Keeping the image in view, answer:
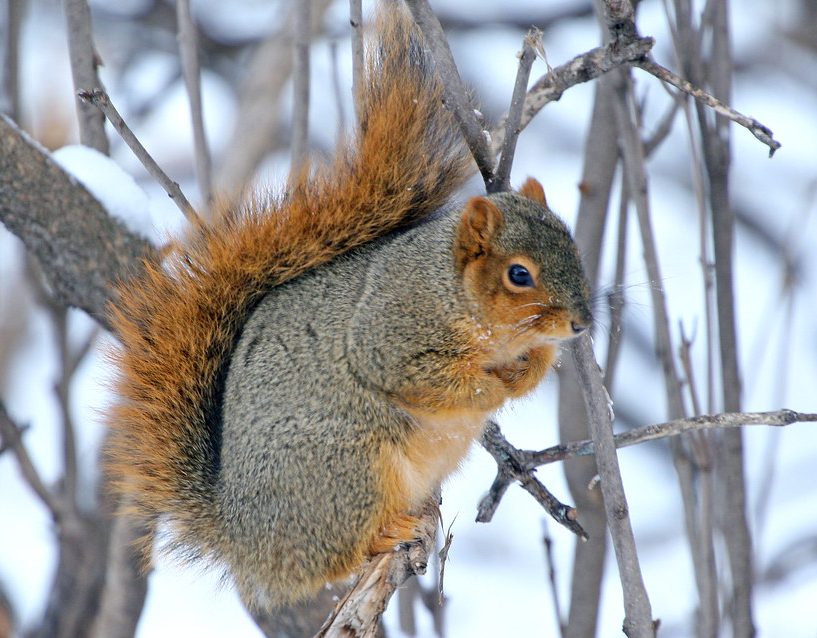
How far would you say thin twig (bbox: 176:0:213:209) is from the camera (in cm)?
207

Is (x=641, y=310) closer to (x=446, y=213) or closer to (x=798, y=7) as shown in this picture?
(x=446, y=213)

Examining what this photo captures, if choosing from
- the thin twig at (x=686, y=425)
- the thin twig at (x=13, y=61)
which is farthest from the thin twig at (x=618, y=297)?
the thin twig at (x=13, y=61)

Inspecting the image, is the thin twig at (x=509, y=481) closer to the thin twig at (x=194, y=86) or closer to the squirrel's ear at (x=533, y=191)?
the squirrel's ear at (x=533, y=191)

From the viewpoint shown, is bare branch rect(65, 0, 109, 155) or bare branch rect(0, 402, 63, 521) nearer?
bare branch rect(65, 0, 109, 155)

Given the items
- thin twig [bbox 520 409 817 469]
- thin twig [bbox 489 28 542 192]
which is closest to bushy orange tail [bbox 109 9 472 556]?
thin twig [bbox 489 28 542 192]

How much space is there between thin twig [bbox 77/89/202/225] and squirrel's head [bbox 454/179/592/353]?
0.52 m

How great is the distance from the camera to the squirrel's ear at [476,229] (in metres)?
1.75

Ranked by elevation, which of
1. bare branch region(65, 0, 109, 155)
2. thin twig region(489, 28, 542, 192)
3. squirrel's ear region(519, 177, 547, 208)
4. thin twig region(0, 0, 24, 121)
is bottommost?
thin twig region(489, 28, 542, 192)

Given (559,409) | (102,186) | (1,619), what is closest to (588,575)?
(559,409)

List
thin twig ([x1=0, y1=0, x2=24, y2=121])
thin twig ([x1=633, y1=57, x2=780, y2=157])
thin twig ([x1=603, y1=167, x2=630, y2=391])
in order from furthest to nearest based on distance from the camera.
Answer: thin twig ([x1=0, y1=0, x2=24, y2=121]), thin twig ([x1=603, y1=167, x2=630, y2=391]), thin twig ([x1=633, y1=57, x2=780, y2=157])

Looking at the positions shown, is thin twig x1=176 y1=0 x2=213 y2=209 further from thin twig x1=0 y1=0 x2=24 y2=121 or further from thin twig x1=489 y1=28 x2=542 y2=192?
thin twig x1=489 y1=28 x2=542 y2=192

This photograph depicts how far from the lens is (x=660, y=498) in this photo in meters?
4.00

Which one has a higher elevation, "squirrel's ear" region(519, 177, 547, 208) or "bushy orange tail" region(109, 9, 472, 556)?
"squirrel's ear" region(519, 177, 547, 208)

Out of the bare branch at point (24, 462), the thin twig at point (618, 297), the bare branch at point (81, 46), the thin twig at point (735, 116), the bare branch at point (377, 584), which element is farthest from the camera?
the bare branch at point (24, 462)
